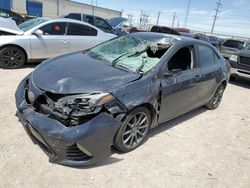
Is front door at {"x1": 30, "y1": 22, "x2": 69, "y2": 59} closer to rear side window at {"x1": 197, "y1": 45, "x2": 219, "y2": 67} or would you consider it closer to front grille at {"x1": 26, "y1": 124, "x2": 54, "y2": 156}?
rear side window at {"x1": 197, "y1": 45, "x2": 219, "y2": 67}

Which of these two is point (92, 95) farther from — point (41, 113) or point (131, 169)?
point (131, 169)

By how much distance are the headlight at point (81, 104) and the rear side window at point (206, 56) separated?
8.08 ft

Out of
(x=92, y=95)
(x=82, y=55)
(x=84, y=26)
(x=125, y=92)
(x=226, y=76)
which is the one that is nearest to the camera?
(x=92, y=95)

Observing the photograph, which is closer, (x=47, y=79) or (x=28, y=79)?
(x=47, y=79)

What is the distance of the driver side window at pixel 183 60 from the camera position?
402 cm

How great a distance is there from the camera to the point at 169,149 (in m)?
3.78

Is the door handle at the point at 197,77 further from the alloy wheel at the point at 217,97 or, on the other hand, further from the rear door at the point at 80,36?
the rear door at the point at 80,36

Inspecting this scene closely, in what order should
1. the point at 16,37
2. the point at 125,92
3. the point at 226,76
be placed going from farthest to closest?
the point at 16,37
the point at 226,76
the point at 125,92

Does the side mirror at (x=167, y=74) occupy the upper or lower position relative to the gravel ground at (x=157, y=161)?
upper

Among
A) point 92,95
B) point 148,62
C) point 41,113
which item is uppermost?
point 148,62

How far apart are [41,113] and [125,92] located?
1.06 meters

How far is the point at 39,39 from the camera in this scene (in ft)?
22.9

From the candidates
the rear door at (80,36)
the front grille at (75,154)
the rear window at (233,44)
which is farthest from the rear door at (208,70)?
the rear window at (233,44)

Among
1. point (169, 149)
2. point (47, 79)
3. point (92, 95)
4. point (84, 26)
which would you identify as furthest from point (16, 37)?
point (169, 149)
